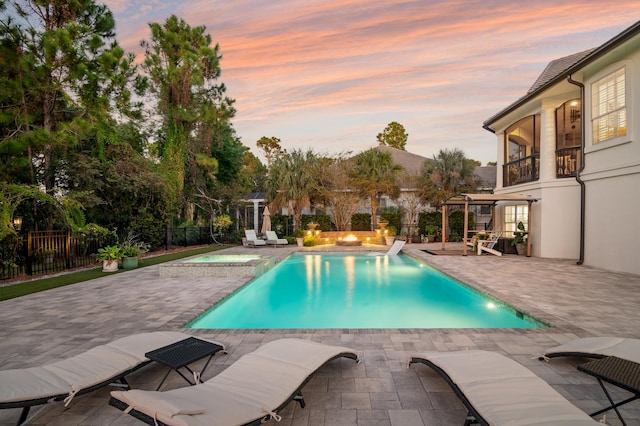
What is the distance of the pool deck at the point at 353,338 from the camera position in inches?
116

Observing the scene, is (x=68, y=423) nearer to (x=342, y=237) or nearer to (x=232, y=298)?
(x=232, y=298)

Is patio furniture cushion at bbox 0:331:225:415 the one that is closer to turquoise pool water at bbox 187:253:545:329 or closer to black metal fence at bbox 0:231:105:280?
turquoise pool water at bbox 187:253:545:329

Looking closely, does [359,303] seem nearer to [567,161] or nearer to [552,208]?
[552,208]

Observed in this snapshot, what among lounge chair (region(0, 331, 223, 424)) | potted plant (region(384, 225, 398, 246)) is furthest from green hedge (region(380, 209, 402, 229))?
lounge chair (region(0, 331, 223, 424))

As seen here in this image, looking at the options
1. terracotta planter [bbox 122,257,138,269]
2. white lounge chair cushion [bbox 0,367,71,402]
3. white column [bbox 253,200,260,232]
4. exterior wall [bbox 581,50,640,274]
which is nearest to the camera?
white lounge chair cushion [bbox 0,367,71,402]

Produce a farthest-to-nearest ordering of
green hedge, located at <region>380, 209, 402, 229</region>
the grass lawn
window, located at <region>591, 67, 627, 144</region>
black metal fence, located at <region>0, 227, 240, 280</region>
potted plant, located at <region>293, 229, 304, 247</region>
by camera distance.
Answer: green hedge, located at <region>380, 209, 402, 229</region>, potted plant, located at <region>293, 229, 304, 247</region>, window, located at <region>591, 67, 627, 144</region>, black metal fence, located at <region>0, 227, 240, 280</region>, the grass lawn

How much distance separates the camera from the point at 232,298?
7750 mm

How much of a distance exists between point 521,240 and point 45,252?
16.3 metres

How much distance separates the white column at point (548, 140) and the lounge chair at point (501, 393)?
12.5 metres

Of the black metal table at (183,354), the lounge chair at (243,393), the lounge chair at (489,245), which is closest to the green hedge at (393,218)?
the lounge chair at (489,245)

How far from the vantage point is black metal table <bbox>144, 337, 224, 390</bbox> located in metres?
3.21

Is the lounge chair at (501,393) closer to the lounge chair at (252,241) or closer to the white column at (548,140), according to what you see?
the white column at (548,140)

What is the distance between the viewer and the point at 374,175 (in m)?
22.6

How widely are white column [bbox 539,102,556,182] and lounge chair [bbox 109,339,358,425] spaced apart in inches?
511
